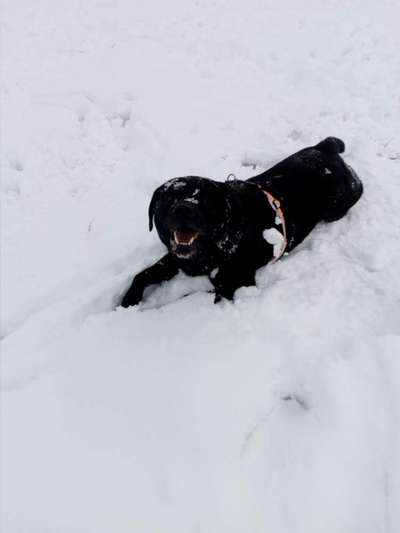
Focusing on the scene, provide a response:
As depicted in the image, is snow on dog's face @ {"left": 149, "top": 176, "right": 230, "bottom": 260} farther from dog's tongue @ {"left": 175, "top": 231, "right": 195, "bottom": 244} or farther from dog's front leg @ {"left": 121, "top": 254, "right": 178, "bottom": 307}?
dog's front leg @ {"left": 121, "top": 254, "right": 178, "bottom": 307}

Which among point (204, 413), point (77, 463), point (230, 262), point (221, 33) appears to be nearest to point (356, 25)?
point (221, 33)

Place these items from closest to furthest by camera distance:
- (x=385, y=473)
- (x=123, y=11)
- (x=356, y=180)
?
(x=385, y=473), (x=356, y=180), (x=123, y=11)

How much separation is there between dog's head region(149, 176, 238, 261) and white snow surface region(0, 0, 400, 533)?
526 millimetres

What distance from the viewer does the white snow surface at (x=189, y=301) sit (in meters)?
2.30

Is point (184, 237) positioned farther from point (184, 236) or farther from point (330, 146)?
point (330, 146)

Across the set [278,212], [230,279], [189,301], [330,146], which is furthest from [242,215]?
[330,146]

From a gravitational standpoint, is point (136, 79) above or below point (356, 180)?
above

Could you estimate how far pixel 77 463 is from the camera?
2432 mm

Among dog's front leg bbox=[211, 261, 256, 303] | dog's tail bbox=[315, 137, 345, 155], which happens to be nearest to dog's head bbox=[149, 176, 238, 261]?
dog's front leg bbox=[211, 261, 256, 303]

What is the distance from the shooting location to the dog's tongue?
273 cm

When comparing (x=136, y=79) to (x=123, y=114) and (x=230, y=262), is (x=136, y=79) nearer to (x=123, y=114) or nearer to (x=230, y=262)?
(x=123, y=114)

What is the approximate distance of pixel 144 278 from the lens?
3.26 metres

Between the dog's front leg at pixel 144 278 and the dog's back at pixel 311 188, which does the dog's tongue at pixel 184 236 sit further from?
the dog's back at pixel 311 188

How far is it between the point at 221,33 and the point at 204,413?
4876 millimetres
